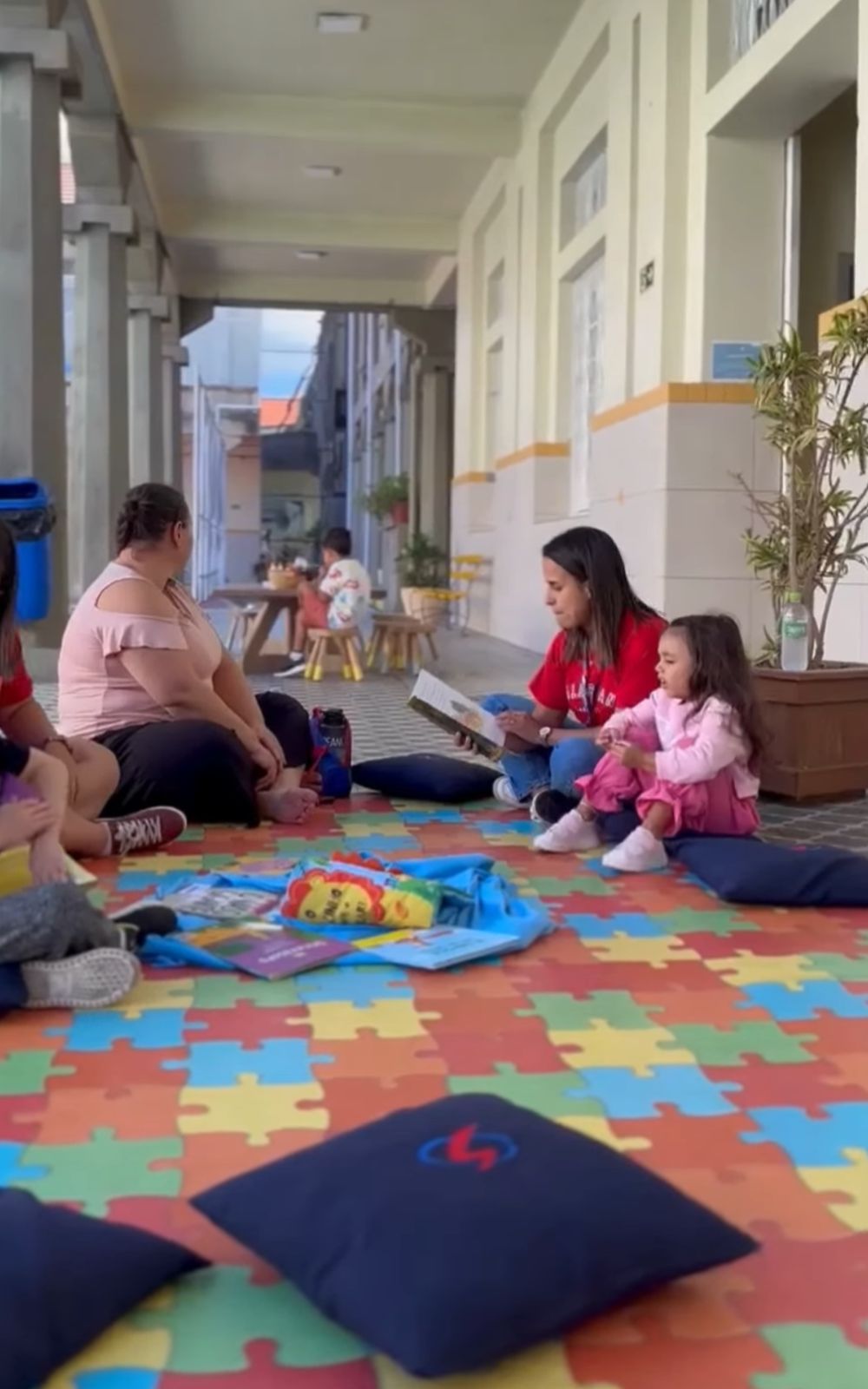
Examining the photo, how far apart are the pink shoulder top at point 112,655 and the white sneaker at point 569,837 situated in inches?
43.5

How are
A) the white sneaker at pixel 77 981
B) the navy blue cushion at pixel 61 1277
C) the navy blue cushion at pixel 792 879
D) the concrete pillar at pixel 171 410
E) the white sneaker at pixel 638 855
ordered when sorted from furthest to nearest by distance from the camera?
the concrete pillar at pixel 171 410, the white sneaker at pixel 638 855, the navy blue cushion at pixel 792 879, the white sneaker at pixel 77 981, the navy blue cushion at pixel 61 1277

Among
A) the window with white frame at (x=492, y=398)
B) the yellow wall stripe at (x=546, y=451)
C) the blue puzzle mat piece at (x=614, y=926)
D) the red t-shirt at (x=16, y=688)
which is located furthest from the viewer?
the window with white frame at (x=492, y=398)

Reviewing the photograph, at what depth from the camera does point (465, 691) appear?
26.9 feet

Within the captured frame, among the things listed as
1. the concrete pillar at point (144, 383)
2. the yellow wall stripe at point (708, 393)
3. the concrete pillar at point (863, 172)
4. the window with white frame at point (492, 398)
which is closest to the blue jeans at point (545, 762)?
the concrete pillar at point (863, 172)

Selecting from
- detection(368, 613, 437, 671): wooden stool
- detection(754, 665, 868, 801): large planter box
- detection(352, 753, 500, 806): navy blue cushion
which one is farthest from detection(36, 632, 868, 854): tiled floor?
Result: detection(352, 753, 500, 806): navy blue cushion

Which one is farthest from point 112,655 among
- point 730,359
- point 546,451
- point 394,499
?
point 394,499

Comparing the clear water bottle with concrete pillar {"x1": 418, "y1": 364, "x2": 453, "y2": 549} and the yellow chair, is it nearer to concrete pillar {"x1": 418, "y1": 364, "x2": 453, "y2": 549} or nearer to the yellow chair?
the yellow chair

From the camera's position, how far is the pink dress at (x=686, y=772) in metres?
3.65

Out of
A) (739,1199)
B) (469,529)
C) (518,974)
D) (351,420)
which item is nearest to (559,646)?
(518,974)

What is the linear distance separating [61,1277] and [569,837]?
8.25 feet

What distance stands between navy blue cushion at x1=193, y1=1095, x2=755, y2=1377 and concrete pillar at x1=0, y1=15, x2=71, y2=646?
22.6 feet

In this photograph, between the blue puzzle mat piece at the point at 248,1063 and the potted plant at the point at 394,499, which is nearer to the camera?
the blue puzzle mat piece at the point at 248,1063

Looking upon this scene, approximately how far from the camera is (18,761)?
2.96m

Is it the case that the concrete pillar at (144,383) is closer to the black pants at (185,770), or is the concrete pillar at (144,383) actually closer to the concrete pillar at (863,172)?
the concrete pillar at (863,172)
